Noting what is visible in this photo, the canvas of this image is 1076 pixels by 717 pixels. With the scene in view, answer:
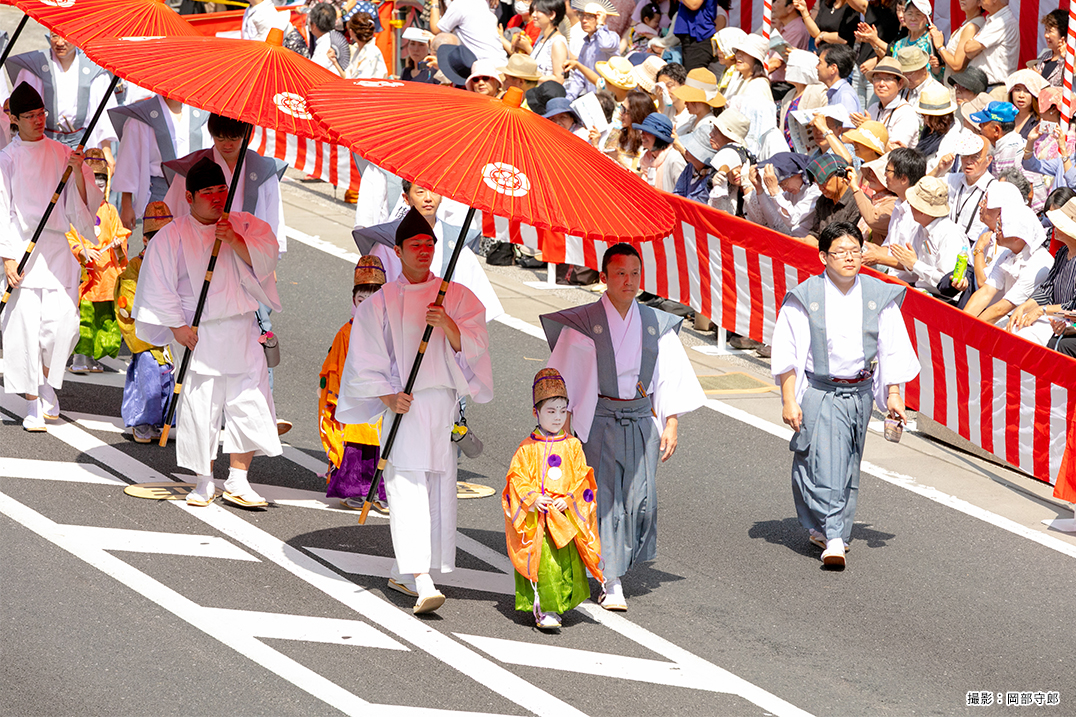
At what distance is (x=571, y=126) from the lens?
13375 mm

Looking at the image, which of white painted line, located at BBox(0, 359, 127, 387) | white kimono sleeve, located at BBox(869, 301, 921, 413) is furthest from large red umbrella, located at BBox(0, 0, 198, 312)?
white kimono sleeve, located at BBox(869, 301, 921, 413)

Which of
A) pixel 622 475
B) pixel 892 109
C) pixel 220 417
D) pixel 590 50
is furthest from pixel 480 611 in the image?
pixel 590 50

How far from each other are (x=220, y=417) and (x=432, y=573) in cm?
161

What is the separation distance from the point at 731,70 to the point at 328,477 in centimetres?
741

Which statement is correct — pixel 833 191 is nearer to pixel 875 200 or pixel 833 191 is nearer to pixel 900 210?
pixel 875 200

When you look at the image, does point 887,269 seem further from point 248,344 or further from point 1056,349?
point 248,344

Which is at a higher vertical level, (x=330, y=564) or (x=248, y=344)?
(x=248, y=344)

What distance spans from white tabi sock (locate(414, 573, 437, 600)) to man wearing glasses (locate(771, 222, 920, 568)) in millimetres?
2324

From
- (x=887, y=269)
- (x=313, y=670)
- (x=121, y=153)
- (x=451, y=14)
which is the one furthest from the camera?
(x=451, y=14)

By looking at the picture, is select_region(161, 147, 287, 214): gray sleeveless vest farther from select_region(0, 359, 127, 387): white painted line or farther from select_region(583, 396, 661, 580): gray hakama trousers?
select_region(583, 396, 661, 580): gray hakama trousers

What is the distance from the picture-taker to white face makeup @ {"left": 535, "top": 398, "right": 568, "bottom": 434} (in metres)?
6.55

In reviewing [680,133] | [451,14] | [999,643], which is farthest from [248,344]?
[451,14]

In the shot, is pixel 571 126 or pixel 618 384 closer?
pixel 618 384

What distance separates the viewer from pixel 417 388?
673 centimetres
